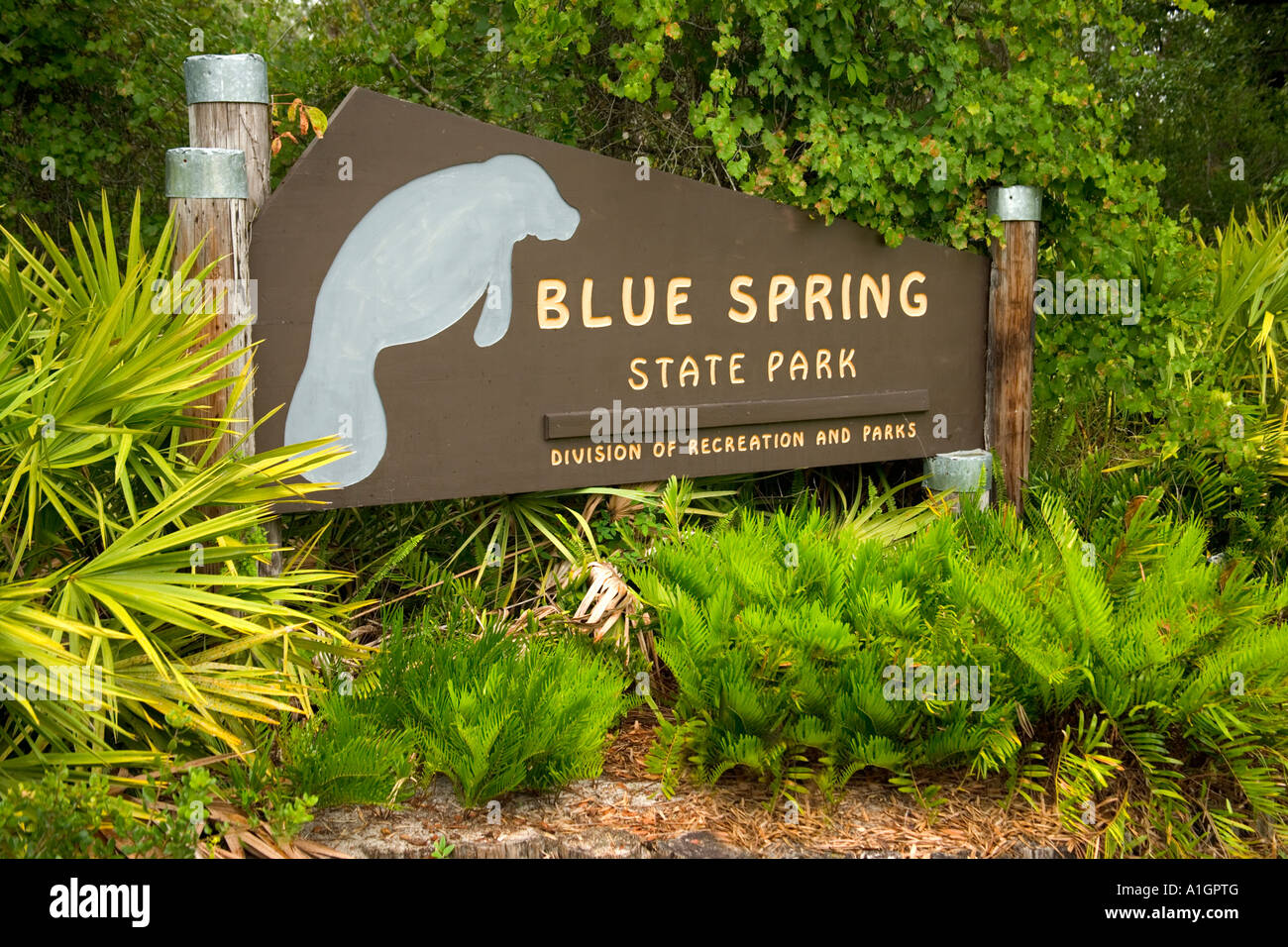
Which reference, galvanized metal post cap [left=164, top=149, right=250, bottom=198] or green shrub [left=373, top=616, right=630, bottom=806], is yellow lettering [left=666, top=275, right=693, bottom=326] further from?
galvanized metal post cap [left=164, top=149, right=250, bottom=198]

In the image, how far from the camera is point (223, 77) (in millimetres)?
3240

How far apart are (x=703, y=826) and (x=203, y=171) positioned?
2.28 meters

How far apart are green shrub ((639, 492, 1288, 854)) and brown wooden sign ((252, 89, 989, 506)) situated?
841 mm

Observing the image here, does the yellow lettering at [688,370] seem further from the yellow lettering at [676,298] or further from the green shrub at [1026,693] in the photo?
the green shrub at [1026,693]

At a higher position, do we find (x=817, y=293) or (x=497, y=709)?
(x=817, y=293)

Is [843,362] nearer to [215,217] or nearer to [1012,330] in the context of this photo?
[1012,330]

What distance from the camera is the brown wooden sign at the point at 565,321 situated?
342cm

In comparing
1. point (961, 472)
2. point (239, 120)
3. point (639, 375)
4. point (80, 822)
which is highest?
point (239, 120)

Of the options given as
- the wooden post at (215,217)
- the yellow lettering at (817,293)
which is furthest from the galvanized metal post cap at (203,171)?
the yellow lettering at (817,293)

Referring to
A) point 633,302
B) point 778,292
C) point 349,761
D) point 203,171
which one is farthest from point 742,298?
point 349,761

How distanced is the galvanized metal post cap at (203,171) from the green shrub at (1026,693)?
5.69 ft

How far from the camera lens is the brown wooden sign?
3.42m
